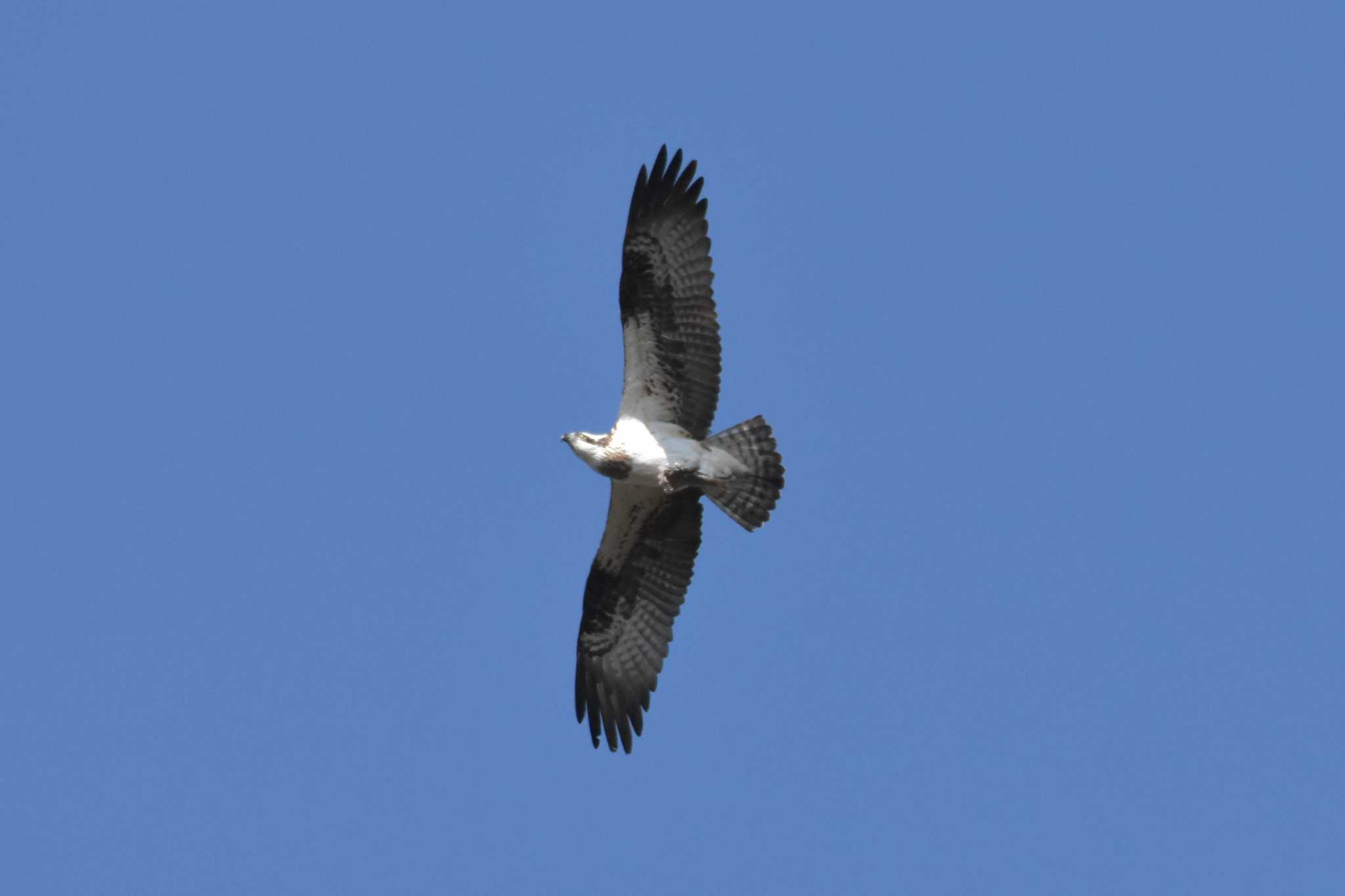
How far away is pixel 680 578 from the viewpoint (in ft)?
54.6

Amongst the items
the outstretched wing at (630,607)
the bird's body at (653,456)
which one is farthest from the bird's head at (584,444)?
the outstretched wing at (630,607)

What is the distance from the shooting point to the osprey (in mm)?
15523

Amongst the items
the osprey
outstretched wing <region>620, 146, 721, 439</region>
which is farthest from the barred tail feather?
outstretched wing <region>620, 146, 721, 439</region>

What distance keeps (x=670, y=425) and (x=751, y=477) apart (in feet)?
2.45

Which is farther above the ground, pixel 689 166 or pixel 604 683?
pixel 689 166

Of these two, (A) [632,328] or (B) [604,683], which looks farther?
(B) [604,683]

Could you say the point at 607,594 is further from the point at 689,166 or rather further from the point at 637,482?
the point at 689,166

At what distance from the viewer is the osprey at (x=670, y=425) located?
1552 centimetres

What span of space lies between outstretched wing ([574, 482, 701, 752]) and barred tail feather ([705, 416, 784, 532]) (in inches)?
18.9

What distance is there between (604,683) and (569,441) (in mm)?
2325

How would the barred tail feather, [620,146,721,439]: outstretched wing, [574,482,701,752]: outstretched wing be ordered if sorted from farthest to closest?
1. [574,482,701,752]: outstretched wing
2. the barred tail feather
3. [620,146,721,439]: outstretched wing

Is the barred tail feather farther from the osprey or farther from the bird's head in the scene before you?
the bird's head

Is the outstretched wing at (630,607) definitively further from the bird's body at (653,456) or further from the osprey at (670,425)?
the bird's body at (653,456)

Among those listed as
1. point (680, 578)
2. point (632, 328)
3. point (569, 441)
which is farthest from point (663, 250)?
point (680, 578)
